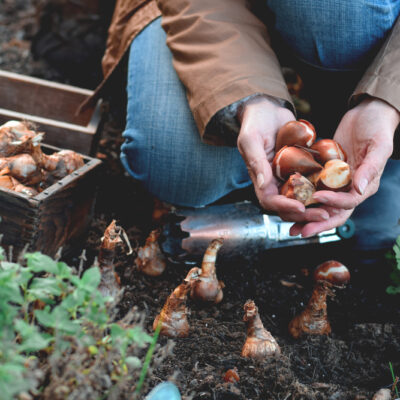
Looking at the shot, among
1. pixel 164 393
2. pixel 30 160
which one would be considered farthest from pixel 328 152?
pixel 30 160

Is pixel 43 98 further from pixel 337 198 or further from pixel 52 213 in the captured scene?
pixel 337 198

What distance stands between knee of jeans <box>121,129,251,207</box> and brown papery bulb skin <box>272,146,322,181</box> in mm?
571

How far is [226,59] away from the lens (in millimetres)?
1729

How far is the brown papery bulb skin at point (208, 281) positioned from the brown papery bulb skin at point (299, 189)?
0.34 metres

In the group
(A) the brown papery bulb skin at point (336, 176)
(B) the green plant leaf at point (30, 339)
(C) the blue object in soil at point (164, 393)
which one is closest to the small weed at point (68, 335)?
(B) the green plant leaf at point (30, 339)

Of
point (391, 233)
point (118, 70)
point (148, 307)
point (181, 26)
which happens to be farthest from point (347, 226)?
point (118, 70)

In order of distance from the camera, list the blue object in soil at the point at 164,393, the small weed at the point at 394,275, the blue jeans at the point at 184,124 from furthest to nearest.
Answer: the blue jeans at the point at 184,124, the small weed at the point at 394,275, the blue object in soil at the point at 164,393

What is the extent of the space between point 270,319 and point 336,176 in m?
0.60

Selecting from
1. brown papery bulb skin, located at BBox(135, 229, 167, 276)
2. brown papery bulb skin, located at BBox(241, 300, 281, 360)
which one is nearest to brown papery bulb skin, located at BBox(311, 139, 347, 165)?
brown papery bulb skin, located at BBox(241, 300, 281, 360)

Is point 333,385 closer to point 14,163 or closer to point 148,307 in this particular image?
point 148,307

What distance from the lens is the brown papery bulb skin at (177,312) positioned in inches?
56.0

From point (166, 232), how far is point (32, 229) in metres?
0.55

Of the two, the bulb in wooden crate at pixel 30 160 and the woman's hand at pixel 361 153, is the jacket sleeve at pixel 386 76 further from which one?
the bulb in wooden crate at pixel 30 160

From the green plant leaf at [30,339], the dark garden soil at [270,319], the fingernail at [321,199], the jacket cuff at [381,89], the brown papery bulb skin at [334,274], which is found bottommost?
the dark garden soil at [270,319]
